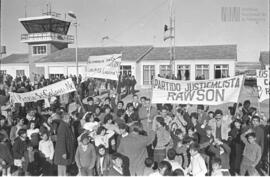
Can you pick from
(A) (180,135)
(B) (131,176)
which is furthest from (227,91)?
(B) (131,176)

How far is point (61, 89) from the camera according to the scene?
7523mm

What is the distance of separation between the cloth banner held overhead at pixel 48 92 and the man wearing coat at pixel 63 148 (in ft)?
7.39

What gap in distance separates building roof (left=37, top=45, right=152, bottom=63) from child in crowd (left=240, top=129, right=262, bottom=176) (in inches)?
757

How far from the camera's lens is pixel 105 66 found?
29.8 feet

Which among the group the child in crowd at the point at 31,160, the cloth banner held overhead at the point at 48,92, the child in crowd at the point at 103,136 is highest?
the cloth banner held overhead at the point at 48,92

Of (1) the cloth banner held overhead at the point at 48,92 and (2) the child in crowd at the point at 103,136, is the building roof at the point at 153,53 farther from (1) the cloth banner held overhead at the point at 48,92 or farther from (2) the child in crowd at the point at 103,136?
(2) the child in crowd at the point at 103,136

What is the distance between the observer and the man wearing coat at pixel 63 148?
5199 millimetres

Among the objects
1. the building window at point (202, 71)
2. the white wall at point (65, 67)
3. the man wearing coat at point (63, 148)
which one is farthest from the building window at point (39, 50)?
the man wearing coat at point (63, 148)

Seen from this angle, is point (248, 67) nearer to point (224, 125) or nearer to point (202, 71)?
point (202, 71)

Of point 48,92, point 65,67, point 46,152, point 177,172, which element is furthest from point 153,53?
point 177,172

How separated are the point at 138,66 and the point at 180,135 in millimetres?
19162

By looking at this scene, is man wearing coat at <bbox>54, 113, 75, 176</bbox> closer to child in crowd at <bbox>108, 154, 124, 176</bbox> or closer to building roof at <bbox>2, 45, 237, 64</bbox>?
child in crowd at <bbox>108, 154, 124, 176</bbox>

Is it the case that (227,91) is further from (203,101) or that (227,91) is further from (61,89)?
(61,89)

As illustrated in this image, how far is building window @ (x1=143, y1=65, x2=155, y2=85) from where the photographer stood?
2359 centimetres
